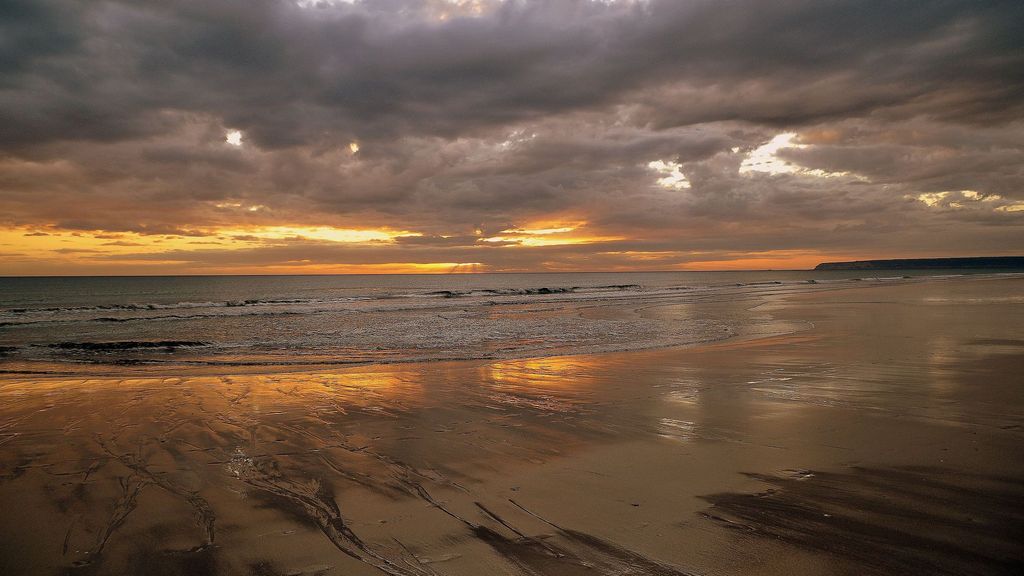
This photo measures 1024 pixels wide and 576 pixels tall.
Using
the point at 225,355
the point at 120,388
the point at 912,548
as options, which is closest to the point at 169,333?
the point at 225,355

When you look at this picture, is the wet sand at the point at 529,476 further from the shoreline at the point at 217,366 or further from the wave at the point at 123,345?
the wave at the point at 123,345

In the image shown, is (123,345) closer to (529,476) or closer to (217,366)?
(217,366)

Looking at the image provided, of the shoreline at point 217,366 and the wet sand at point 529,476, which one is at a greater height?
the wet sand at point 529,476

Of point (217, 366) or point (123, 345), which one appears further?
point (123, 345)

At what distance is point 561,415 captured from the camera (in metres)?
7.54

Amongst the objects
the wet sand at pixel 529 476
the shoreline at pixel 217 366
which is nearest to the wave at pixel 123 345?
the shoreline at pixel 217 366

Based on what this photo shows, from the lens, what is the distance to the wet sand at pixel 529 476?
3553 millimetres

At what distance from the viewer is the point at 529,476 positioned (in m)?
5.11

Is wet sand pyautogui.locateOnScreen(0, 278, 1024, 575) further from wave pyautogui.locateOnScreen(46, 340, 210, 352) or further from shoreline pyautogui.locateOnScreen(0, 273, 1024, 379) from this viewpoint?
wave pyautogui.locateOnScreen(46, 340, 210, 352)

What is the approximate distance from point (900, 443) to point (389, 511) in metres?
5.48

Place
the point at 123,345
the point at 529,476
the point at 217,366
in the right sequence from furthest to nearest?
the point at 123,345 → the point at 217,366 → the point at 529,476

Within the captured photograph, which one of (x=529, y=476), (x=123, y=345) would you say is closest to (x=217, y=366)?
(x=123, y=345)

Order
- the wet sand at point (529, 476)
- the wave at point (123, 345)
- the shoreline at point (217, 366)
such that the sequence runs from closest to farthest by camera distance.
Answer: the wet sand at point (529, 476) < the shoreline at point (217, 366) < the wave at point (123, 345)

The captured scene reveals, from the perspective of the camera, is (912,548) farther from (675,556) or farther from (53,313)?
(53,313)
